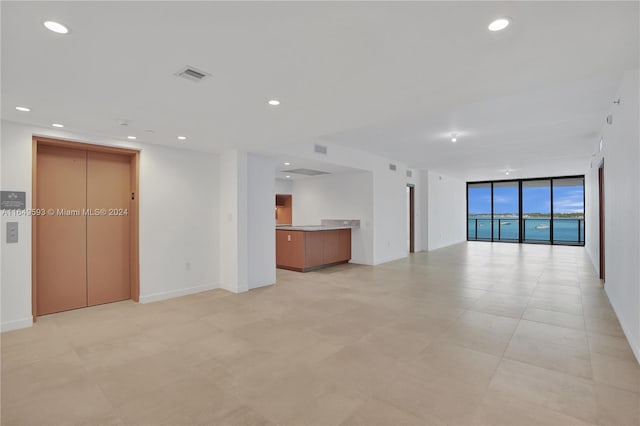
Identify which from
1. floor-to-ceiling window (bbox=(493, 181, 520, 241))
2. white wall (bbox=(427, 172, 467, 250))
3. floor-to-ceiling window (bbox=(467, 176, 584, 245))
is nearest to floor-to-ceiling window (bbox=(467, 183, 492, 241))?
floor-to-ceiling window (bbox=(467, 176, 584, 245))

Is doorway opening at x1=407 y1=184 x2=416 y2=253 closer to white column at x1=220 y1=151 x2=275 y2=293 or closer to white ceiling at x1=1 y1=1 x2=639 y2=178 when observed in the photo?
white column at x1=220 y1=151 x2=275 y2=293

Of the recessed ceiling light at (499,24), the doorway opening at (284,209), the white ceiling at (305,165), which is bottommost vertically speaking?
the doorway opening at (284,209)

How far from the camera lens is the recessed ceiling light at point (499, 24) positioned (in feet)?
6.62

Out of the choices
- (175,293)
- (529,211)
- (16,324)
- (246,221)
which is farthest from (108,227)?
(529,211)

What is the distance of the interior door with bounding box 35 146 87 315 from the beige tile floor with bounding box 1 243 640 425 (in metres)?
0.31

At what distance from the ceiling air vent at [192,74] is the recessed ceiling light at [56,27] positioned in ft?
2.58

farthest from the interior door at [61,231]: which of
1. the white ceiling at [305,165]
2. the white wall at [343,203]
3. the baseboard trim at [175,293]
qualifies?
the white wall at [343,203]

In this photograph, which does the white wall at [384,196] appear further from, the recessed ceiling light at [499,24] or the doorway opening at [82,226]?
the recessed ceiling light at [499,24]

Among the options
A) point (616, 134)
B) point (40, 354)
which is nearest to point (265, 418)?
point (40, 354)


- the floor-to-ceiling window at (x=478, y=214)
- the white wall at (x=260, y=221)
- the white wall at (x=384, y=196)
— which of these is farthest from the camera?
the floor-to-ceiling window at (x=478, y=214)

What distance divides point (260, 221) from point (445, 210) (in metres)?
9.41

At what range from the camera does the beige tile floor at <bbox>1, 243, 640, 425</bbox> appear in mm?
2283

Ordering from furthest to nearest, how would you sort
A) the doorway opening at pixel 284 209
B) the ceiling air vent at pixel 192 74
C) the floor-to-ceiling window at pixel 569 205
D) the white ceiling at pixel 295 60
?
the floor-to-ceiling window at pixel 569 205, the doorway opening at pixel 284 209, the ceiling air vent at pixel 192 74, the white ceiling at pixel 295 60

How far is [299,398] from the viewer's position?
8.03ft
